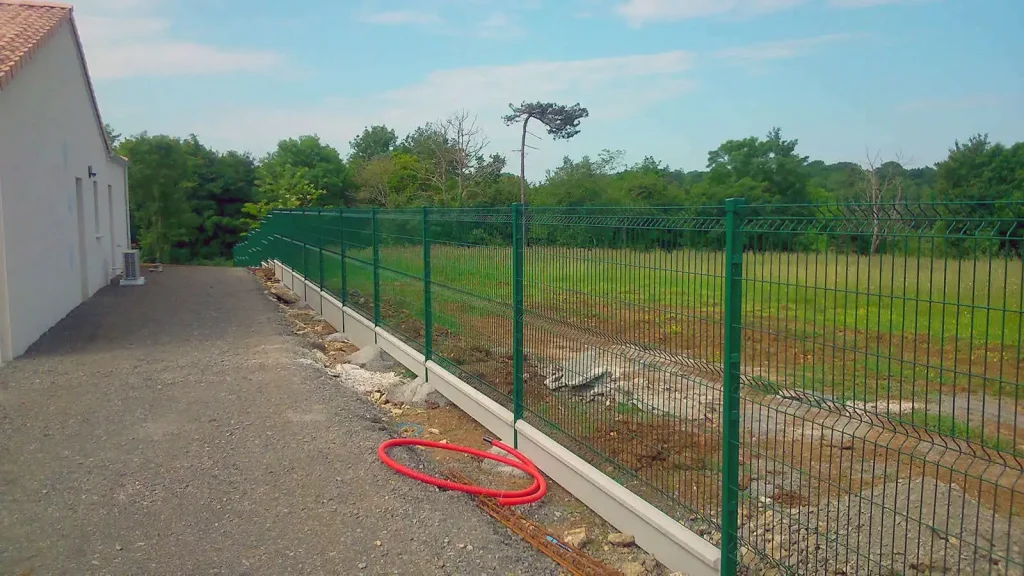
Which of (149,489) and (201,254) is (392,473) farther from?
(201,254)

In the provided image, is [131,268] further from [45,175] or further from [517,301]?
[517,301]

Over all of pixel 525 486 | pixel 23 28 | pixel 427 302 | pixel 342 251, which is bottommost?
pixel 525 486

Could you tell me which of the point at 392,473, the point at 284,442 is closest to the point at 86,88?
the point at 284,442

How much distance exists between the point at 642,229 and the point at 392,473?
2.70 m

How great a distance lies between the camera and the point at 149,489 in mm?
5359

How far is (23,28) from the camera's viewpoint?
12195 millimetres

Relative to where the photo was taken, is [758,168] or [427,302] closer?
[427,302]

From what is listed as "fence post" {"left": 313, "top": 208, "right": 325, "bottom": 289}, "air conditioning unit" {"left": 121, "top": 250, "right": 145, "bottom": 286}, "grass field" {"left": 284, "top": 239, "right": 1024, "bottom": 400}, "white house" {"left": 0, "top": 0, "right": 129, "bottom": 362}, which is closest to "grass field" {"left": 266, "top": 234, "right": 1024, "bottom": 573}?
"grass field" {"left": 284, "top": 239, "right": 1024, "bottom": 400}

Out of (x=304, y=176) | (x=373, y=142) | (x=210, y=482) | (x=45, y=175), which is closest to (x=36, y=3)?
(x=45, y=175)

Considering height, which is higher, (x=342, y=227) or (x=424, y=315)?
(x=342, y=227)

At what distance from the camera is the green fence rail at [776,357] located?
2809mm

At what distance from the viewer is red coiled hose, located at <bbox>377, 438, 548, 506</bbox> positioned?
5.34 meters

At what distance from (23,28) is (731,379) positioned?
1285cm

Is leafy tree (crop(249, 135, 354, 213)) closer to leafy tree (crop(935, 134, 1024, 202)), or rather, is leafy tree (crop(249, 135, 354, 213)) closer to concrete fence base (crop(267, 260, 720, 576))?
leafy tree (crop(935, 134, 1024, 202))
